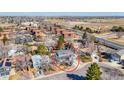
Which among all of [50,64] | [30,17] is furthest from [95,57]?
[30,17]

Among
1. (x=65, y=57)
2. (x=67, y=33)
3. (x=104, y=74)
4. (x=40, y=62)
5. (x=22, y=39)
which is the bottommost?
(x=104, y=74)

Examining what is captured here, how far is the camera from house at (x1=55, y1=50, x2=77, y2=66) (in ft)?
17.0

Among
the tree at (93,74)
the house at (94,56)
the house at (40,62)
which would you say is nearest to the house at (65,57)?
the house at (40,62)

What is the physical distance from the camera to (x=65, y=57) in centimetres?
523

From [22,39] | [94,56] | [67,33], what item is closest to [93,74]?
[94,56]

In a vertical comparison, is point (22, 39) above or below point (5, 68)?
above

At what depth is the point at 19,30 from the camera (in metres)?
5.31

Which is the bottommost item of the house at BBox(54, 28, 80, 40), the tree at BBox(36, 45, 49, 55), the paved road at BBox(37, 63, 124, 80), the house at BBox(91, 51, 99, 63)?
the paved road at BBox(37, 63, 124, 80)

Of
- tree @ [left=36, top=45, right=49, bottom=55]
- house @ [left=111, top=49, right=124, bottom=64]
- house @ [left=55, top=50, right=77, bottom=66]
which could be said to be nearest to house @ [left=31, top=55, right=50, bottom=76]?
tree @ [left=36, top=45, right=49, bottom=55]

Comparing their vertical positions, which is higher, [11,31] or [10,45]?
[11,31]

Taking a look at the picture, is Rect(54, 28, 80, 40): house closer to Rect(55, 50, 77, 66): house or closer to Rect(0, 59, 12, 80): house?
Rect(55, 50, 77, 66): house

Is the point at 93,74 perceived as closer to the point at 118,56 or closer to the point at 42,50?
the point at 118,56
